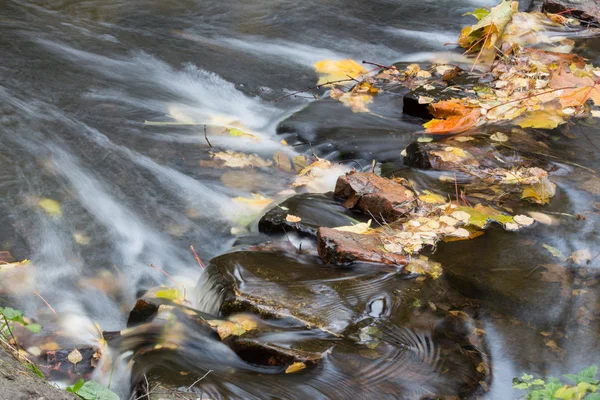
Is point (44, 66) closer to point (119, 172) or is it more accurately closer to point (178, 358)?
point (119, 172)

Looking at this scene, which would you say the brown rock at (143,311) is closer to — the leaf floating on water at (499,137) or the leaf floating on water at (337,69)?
the leaf floating on water at (499,137)

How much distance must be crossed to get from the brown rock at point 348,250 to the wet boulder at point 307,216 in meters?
0.27

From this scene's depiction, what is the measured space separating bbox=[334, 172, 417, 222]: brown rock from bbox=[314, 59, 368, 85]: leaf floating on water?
240 cm

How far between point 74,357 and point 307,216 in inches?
64.1

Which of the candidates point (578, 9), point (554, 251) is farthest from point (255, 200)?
point (578, 9)

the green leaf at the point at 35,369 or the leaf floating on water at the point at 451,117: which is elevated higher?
the leaf floating on water at the point at 451,117

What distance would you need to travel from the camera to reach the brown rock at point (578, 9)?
7262 millimetres

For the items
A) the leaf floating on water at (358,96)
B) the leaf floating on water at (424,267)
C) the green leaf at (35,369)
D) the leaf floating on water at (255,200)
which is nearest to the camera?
the green leaf at (35,369)

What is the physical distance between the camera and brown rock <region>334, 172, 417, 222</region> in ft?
12.9

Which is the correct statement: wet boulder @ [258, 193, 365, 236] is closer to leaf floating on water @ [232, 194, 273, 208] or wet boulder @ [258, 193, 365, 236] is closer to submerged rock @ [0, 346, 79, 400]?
leaf floating on water @ [232, 194, 273, 208]

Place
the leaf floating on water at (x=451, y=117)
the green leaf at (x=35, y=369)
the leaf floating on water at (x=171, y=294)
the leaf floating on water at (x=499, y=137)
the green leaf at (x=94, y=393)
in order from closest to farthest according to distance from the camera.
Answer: the green leaf at (x=94, y=393) → the green leaf at (x=35, y=369) → the leaf floating on water at (x=171, y=294) → the leaf floating on water at (x=499, y=137) → the leaf floating on water at (x=451, y=117)

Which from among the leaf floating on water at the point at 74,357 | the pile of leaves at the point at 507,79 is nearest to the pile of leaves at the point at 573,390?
the leaf floating on water at the point at 74,357

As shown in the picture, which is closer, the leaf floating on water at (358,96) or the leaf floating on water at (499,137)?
the leaf floating on water at (499,137)

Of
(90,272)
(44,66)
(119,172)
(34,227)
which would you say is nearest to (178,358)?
(90,272)
